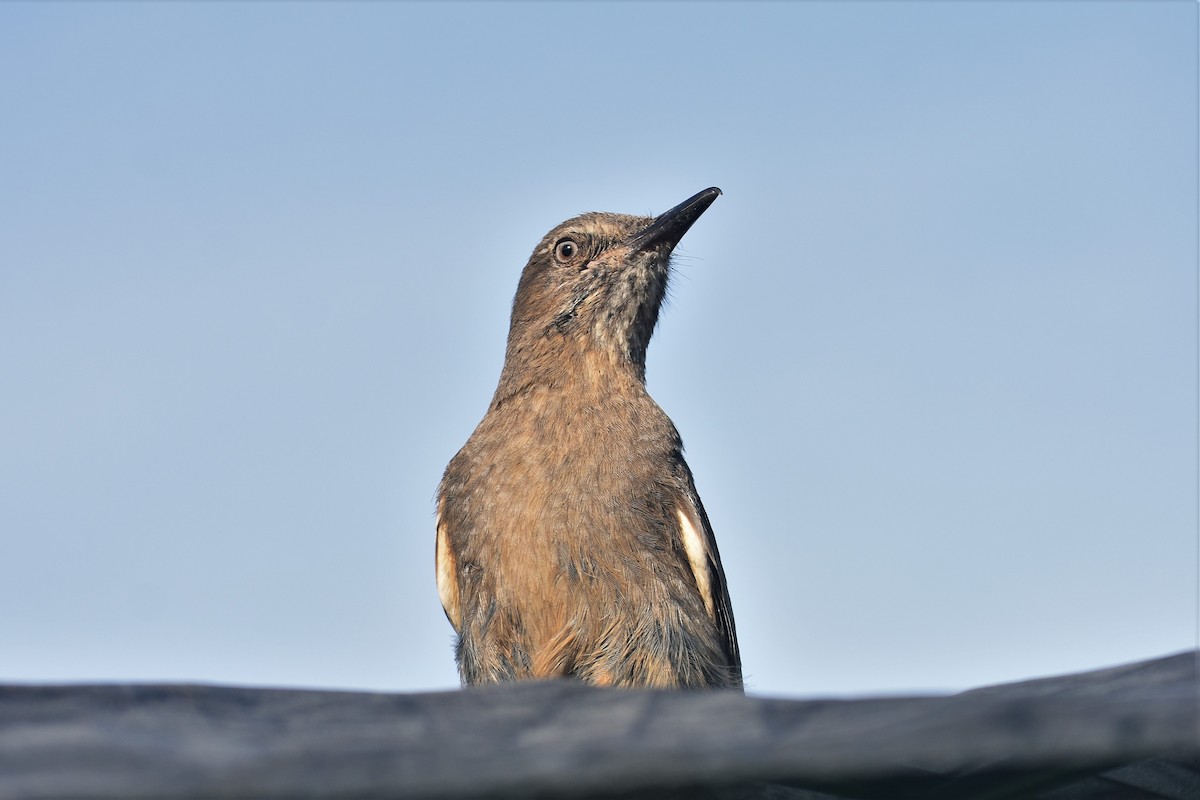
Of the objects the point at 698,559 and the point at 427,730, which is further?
the point at 698,559

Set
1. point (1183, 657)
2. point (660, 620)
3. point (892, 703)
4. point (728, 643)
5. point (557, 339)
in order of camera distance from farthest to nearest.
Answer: point (557, 339) → point (728, 643) → point (660, 620) → point (1183, 657) → point (892, 703)

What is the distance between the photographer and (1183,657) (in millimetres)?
3137

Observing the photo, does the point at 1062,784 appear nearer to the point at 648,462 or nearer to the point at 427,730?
the point at 427,730

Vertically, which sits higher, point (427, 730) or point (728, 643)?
point (728, 643)

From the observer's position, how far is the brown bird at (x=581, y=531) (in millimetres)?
6512

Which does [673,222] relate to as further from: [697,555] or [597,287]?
[697,555]

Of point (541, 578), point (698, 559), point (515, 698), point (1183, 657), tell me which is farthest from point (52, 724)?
point (698, 559)

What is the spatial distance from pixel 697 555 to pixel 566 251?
2680 mm

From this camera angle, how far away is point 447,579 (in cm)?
734

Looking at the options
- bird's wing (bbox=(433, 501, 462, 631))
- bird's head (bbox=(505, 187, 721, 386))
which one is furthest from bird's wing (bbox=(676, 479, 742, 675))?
bird's wing (bbox=(433, 501, 462, 631))

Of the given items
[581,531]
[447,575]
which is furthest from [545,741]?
[447,575]

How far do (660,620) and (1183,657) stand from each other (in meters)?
3.62

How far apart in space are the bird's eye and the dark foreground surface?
5.93 metres

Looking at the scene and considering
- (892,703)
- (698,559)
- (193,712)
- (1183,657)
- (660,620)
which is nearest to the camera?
(892,703)
